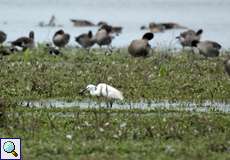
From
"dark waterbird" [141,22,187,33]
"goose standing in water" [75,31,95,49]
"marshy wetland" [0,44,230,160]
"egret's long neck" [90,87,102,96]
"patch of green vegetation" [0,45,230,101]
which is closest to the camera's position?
"marshy wetland" [0,44,230,160]

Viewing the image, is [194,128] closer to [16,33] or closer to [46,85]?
[46,85]

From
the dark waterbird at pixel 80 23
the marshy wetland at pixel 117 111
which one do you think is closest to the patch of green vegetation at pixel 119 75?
the marshy wetland at pixel 117 111

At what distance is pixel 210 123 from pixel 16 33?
20276 millimetres

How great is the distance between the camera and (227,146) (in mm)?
10594

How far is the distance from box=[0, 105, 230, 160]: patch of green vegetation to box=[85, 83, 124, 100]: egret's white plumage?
1.50 metres

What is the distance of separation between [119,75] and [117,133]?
6.53 metres

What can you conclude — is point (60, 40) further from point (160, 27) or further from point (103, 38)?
point (160, 27)

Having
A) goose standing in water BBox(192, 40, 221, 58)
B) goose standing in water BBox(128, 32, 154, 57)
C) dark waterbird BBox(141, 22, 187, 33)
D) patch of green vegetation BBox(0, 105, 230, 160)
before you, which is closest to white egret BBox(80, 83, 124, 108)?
patch of green vegetation BBox(0, 105, 230, 160)

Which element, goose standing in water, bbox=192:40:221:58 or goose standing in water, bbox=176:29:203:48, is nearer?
goose standing in water, bbox=192:40:221:58

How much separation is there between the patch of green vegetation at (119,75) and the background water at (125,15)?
19.1 feet

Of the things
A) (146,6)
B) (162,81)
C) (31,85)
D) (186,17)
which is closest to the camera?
(31,85)

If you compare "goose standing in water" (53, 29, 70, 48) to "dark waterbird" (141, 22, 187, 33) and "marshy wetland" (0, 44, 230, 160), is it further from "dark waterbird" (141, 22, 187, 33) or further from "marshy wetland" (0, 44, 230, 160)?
"dark waterbird" (141, 22, 187, 33)

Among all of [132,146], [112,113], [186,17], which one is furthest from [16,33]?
[132,146]

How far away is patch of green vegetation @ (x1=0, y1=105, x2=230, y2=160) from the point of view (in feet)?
33.4
